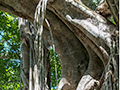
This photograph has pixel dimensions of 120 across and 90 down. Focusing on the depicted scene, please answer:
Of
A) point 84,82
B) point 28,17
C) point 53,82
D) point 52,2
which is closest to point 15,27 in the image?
point 53,82

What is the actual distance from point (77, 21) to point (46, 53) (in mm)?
2048

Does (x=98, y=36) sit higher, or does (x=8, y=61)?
(x=8, y=61)

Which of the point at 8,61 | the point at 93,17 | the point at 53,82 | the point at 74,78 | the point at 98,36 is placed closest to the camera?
the point at 98,36

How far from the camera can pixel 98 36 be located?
103 inches

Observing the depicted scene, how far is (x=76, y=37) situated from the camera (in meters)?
3.56

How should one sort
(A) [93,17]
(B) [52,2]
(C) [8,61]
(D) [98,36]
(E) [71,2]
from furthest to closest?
(C) [8,61] → (B) [52,2] → (E) [71,2] → (A) [93,17] → (D) [98,36]

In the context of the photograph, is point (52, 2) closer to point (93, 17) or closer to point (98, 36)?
point (93, 17)

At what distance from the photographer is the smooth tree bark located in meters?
2.72

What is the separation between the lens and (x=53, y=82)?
6.66 metres

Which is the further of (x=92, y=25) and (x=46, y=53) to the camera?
(x=46, y=53)

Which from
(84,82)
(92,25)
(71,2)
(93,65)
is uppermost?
(71,2)

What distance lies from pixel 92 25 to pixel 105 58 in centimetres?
42

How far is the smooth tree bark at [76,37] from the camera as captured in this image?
2721 millimetres

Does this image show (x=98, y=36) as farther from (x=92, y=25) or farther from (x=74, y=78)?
(x=74, y=78)
